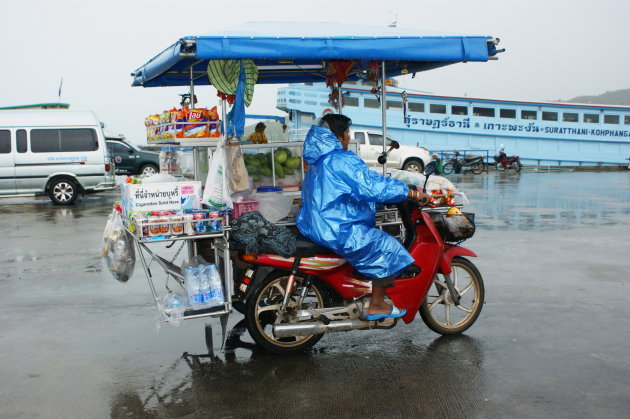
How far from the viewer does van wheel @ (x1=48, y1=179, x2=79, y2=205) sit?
1583 centimetres

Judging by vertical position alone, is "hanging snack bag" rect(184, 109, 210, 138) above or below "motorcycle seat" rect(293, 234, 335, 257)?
above

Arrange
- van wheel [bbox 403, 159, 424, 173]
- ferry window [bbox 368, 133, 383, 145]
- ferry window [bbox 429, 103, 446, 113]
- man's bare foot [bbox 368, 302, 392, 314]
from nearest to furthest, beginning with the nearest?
man's bare foot [bbox 368, 302, 392, 314] < ferry window [bbox 368, 133, 383, 145] < van wheel [bbox 403, 159, 424, 173] < ferry window [bbox 429, 103, 446, 113]

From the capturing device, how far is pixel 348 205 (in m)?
4.55

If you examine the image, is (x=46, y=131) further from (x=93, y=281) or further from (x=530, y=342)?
(x=530, y=342)

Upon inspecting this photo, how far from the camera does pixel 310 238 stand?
4625mm

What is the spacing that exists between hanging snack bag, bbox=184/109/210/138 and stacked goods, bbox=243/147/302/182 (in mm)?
586

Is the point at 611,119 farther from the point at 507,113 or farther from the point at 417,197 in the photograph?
the point at 417,197

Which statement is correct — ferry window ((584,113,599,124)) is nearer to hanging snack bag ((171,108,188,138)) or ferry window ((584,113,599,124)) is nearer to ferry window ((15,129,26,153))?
ferry window ((15,129,26,153))

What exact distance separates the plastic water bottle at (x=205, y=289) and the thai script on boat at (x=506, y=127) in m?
27.4

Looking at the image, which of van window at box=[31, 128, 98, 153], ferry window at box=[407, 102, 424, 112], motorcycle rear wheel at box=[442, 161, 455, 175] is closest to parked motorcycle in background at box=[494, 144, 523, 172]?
motorcycle rear wheel at box=[442, 161, 455, 175]

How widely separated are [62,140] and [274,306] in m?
12.9

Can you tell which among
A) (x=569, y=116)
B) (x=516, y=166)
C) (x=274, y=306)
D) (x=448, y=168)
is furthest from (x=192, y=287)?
(x=569, y=116)

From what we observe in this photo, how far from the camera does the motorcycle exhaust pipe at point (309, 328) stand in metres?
4.55

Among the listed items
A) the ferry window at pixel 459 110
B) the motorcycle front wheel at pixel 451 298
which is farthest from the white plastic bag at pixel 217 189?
the ferry window at pixel 459 110
